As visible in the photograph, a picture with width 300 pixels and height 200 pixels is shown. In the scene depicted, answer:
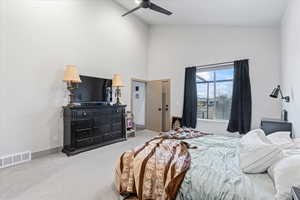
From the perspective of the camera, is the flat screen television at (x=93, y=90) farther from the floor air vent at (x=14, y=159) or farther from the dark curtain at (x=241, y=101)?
the dark curtain at (x=241, y=101)

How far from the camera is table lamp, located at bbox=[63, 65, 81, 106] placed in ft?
12.3

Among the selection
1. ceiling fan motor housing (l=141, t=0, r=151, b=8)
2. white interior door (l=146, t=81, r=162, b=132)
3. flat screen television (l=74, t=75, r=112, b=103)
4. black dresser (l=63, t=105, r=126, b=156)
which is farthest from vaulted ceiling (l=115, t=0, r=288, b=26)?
black dresser (l=63, t=105, r=126, b=156)

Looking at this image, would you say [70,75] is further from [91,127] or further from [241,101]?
[241,101]

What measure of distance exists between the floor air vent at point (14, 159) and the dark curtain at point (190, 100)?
14.3 ft

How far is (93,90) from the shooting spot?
4.46 meters

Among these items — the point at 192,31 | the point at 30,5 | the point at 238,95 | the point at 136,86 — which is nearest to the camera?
the point at 30,5

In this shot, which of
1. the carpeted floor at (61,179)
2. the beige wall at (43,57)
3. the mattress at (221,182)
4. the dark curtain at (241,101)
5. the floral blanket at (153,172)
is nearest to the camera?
the mattress at (221,182)

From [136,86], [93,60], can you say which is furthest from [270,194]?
[136,86]

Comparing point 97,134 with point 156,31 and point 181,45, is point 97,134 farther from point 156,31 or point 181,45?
point 156,31

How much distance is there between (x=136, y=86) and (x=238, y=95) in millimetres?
4018

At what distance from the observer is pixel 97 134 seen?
426 cm

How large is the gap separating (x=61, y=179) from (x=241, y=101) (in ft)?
14.8

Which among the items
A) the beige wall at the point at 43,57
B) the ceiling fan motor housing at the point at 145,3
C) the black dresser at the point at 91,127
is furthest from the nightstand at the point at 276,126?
the beige wall at the point at 43,57

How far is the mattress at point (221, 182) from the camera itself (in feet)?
4.21
